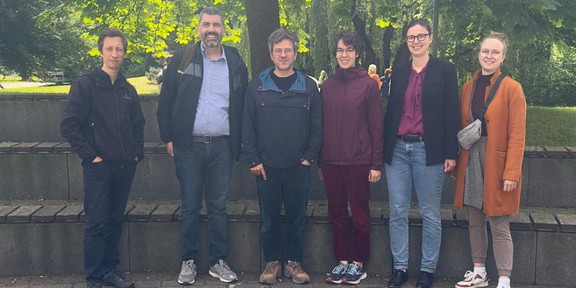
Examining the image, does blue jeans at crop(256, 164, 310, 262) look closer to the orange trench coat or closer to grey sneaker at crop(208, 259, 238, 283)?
grey sneaker at crop(208, 259, 238, 283)

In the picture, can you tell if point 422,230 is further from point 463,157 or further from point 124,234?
point 124,234

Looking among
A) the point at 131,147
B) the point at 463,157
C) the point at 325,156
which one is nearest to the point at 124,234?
the point at 131,147

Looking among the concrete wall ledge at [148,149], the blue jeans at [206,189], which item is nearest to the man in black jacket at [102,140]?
the blue jeans at [206,189]

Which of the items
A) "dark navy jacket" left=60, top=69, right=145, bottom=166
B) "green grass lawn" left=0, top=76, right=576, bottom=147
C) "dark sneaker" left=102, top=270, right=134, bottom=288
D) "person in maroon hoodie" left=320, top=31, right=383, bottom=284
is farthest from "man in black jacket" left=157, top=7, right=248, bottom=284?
"green grass lawn" left=0, top=76, right=576, bottom=147

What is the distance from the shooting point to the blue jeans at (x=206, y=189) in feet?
14.9

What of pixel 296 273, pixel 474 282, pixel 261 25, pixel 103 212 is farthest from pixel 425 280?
pixel 261 25

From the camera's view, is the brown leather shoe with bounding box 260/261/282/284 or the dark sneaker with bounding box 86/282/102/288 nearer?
the dark sneaker with bounding box 86/282/102/288

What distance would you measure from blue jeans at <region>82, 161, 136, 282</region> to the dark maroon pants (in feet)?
5.55

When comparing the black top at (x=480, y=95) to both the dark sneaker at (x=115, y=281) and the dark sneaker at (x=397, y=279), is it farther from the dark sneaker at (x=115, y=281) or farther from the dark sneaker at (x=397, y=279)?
the dark sneaker at (x=115, y=281)

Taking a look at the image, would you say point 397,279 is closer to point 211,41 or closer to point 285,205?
point 285,205

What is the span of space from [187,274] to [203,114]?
1405 mm

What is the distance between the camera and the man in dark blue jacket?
14.3 ft

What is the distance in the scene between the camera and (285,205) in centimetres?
463

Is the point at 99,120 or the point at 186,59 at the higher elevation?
the point at 186,59
